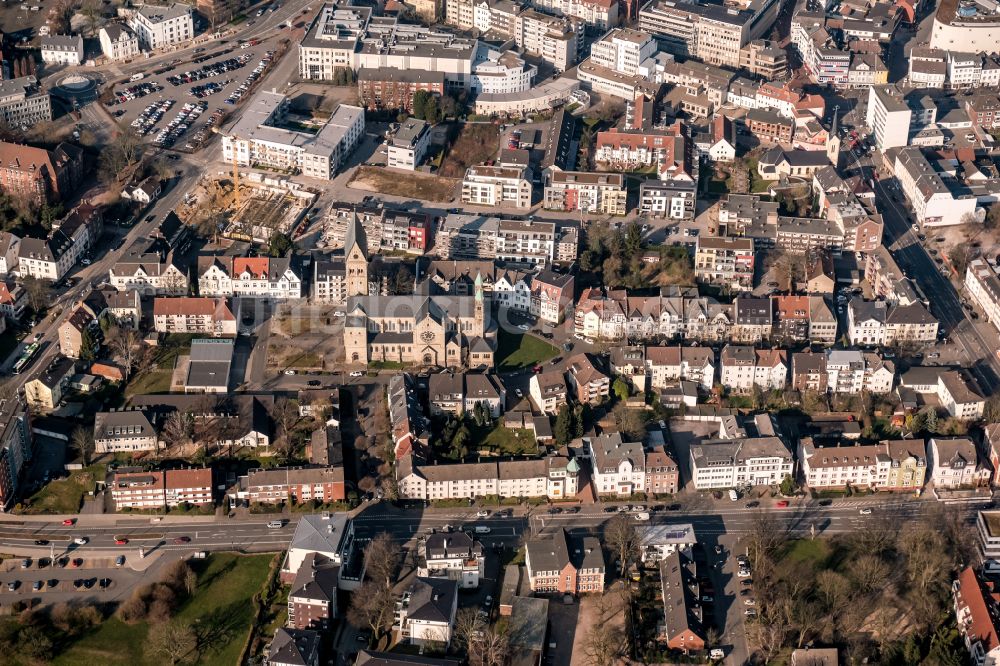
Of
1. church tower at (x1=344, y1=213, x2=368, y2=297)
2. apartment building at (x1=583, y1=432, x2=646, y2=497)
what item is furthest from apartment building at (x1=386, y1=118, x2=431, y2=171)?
apartment building at (x1=583, y1=432, x2=646, y2=497)

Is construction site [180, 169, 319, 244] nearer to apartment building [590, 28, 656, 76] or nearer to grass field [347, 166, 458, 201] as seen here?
grass field [347, 166, 458, 201]

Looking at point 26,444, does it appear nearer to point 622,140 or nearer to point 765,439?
point 765,439

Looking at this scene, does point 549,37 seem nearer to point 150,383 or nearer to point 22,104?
point 22,104

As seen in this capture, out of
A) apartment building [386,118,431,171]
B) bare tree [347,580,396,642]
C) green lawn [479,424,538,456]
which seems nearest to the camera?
bare tree [347,580,396,642]

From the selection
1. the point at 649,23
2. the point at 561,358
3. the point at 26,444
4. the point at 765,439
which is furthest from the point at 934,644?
the point at 649,23

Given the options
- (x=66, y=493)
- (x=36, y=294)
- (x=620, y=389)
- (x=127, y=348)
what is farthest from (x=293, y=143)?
(x=66, y=493)
